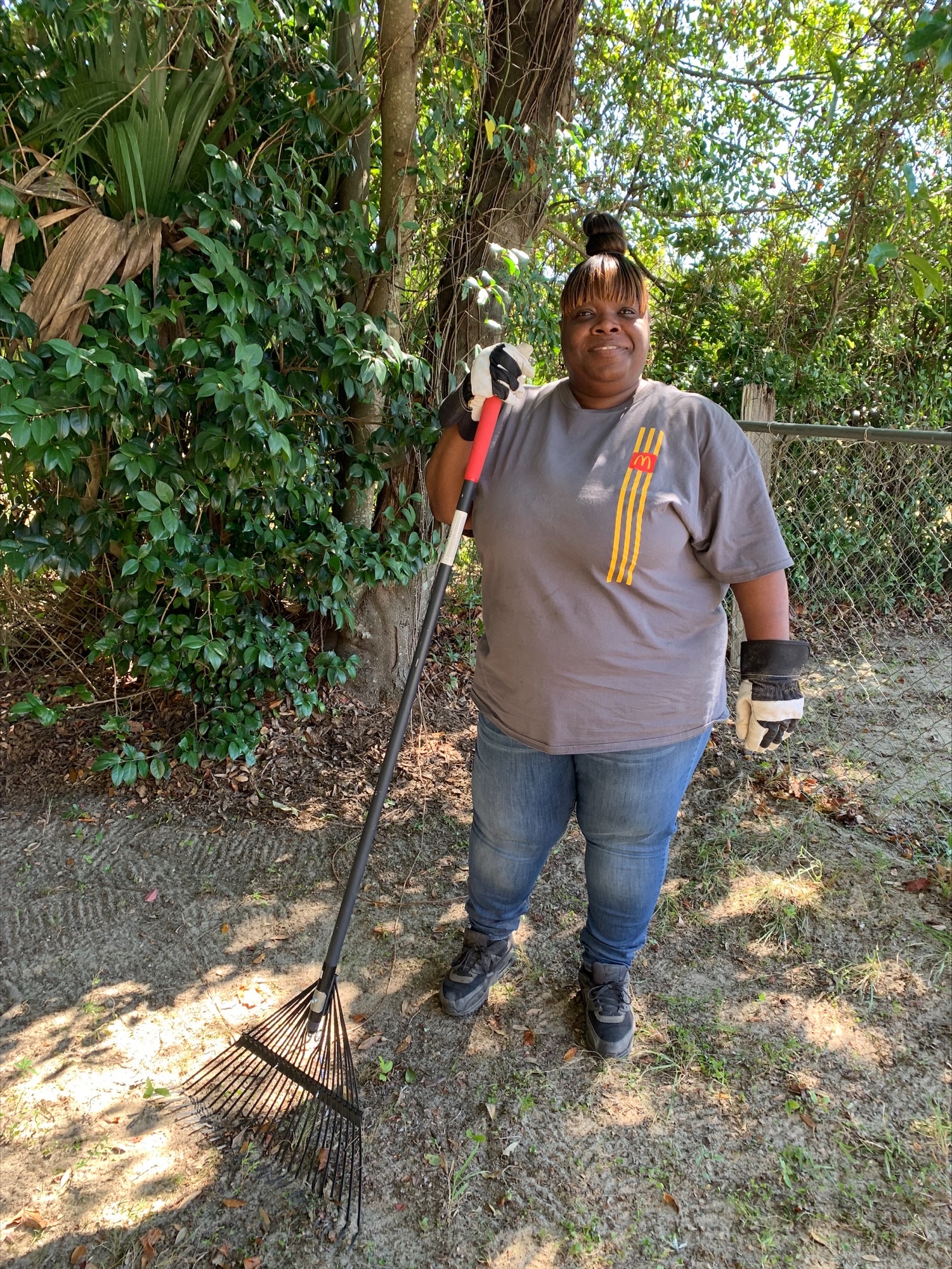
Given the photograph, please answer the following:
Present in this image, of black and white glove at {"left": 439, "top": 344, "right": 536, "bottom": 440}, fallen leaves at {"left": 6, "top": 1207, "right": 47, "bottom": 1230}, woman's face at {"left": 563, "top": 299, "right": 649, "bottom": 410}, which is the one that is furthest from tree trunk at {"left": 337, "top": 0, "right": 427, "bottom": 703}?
fallen leaves at {"left": 6, "top": 1207, "right": 47, "bottom": 1230}

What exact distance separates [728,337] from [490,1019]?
4.92m

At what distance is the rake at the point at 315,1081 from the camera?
1.86 m

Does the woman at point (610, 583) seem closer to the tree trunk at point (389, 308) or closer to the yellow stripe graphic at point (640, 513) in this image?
the yellow stripe graphic at point (640, 513)

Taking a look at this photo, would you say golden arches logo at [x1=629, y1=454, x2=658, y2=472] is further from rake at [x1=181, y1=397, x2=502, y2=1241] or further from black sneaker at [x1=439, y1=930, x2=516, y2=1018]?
black sneaker at [x1=439, y1=930, x2=516, y2=1018]

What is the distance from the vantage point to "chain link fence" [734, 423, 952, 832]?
3.80 meters

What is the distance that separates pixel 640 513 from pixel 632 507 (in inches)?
0.9

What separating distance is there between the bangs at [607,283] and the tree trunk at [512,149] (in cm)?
154

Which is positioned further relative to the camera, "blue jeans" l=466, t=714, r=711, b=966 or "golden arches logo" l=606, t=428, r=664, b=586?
"blue jeans" l=466, t=714, r=711, b=966

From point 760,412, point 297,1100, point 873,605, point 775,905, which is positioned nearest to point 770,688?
point 775,905

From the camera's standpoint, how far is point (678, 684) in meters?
1.91

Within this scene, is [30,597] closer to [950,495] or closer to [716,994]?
[716,994]

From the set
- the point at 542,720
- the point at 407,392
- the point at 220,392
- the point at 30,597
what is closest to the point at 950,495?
the point at 407,392

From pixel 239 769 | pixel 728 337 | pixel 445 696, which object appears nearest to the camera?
pixel 239 769

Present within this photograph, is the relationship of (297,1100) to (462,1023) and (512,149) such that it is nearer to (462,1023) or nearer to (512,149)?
(462,1023)
